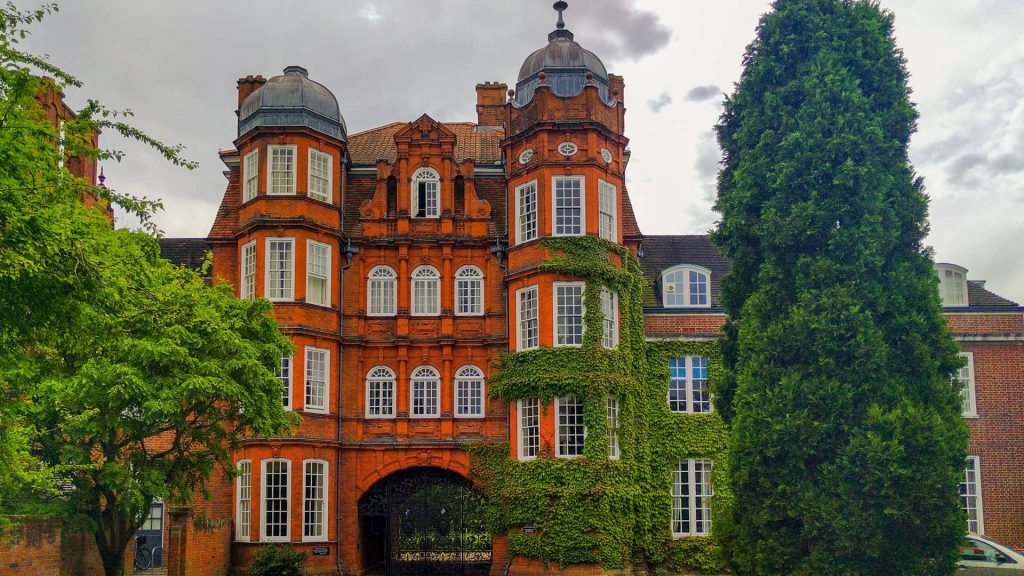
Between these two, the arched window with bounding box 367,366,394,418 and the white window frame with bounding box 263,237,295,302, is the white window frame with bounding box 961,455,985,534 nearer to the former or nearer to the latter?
the arched window with bounding box 367,366,394,418

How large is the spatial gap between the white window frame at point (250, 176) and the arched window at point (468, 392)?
8858mm

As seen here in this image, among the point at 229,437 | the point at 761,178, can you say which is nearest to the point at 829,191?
the point at 761,178

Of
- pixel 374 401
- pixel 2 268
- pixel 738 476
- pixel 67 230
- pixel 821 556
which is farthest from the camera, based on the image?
pixel 374 401

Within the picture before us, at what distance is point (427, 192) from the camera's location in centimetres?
3403

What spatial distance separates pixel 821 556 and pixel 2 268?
45.7ft

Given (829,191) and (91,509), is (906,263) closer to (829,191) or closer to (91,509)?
(829,191)

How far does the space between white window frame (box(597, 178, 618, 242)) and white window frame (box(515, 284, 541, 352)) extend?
2790 millimetres

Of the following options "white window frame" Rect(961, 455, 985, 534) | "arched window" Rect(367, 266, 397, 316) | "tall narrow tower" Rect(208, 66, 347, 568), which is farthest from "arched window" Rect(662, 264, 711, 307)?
"tall narrow tower" Rect(208, 66, 347, 568)

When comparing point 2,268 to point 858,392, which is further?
point 858,392

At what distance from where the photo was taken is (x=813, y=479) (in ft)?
60.2

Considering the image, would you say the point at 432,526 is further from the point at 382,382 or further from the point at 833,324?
the point at 833,324

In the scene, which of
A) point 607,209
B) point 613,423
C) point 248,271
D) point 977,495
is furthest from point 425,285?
point 977,495

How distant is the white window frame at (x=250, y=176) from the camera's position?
3234 cm

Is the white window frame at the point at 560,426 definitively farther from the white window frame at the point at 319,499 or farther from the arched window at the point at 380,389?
the white window frame at the point at 319,499
